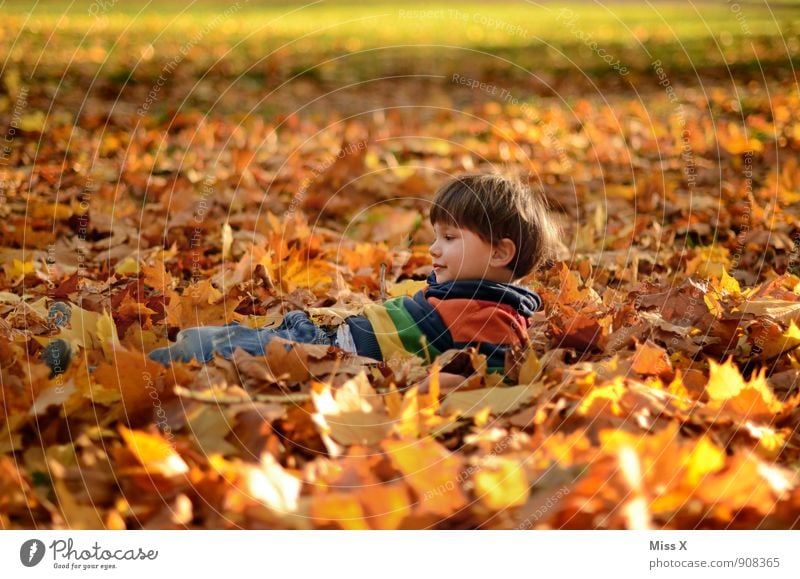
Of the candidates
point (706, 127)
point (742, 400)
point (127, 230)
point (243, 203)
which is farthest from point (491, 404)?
point (706, 127)

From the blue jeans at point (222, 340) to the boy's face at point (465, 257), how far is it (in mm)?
412

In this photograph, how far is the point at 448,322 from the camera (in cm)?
243

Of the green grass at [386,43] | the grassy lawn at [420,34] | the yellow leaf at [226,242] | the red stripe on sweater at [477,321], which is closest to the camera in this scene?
the red stripe on sweater at [477,321]

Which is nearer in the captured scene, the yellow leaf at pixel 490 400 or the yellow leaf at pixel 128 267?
the yellow leaf at pixel 490 400

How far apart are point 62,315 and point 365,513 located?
4.85 ft

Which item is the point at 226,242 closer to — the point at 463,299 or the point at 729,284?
the point at 463,299

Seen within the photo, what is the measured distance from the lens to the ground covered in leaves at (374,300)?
5.68 ft

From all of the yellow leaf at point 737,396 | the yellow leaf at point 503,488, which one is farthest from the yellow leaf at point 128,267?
the yellow leaf at point 737,396

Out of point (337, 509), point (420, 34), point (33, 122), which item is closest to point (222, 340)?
point (337, 509)

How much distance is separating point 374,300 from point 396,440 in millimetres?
1360

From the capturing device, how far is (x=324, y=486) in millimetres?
1738

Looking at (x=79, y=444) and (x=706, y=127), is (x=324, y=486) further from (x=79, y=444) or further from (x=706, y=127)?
(x=706, y=127)

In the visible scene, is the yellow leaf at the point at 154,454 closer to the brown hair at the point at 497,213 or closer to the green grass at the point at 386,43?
the brown hair at the point at 497,213
